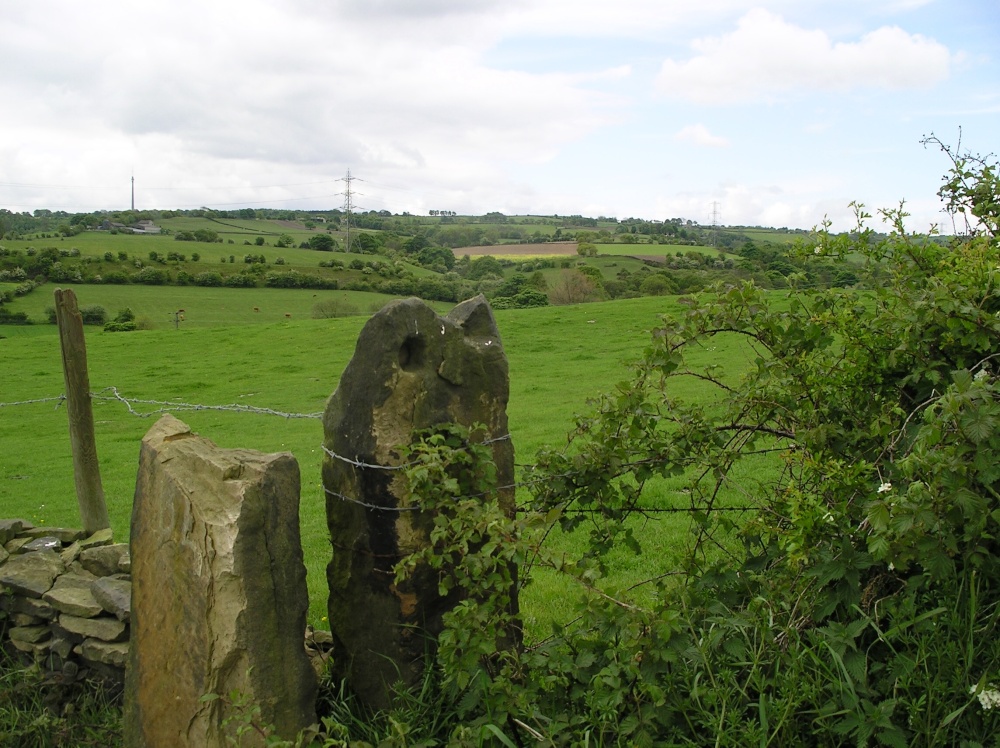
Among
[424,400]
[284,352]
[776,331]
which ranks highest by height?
[776,331]

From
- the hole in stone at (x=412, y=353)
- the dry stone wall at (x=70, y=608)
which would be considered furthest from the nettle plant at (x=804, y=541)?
the dry stone wall at (x=70, y=608)

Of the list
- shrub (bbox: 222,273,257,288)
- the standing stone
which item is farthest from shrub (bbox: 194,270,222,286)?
the standing stone

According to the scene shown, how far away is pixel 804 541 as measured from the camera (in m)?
3.59

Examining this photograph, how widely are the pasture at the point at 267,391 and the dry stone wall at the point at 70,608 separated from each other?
1.61 m

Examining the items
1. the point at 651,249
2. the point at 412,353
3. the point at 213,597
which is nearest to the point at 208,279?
the point at 651,249

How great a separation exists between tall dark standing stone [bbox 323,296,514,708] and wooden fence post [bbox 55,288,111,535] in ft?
10.0

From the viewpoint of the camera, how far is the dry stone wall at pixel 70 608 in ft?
17.0

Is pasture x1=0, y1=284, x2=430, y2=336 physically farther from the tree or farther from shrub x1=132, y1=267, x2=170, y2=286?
the tree

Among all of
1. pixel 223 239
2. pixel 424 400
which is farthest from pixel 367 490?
pixel 223 239

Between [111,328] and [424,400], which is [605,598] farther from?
[111,328]

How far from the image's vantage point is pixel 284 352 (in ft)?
107

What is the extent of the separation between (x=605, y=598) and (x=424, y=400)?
1.47 m

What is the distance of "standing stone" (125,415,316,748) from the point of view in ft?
13.0

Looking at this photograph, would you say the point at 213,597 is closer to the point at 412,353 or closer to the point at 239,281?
the point at 412,353
